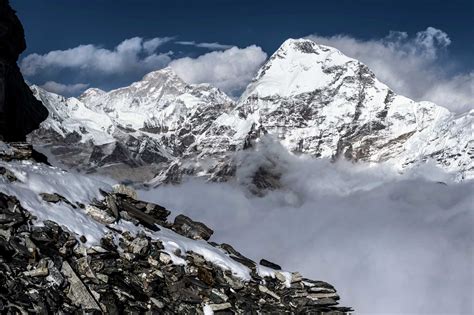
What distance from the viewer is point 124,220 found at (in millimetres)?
32844

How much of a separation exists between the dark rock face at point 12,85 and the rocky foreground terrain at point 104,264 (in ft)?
60.8

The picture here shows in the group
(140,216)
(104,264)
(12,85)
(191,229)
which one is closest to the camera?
(104,264)

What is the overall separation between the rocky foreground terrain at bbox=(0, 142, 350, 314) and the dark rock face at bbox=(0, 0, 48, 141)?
18.5 meters

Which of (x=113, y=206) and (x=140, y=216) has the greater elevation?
(x=140, y=216)

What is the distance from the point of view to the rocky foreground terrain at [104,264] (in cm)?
2377

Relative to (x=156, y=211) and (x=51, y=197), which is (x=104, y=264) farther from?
(x=156, y=211)

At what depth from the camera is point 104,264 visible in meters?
26.8

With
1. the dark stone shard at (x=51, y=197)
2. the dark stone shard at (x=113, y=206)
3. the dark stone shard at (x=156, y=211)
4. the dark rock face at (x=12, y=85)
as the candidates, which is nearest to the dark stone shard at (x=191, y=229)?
the dark stone shard at (x=156, y=211)

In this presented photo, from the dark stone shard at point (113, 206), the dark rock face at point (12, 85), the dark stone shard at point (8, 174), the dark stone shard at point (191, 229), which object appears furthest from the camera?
the dark rock face at point (12, 85)

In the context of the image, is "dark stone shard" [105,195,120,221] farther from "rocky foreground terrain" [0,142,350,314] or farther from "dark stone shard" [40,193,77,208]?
"dark stone shard" [40,193,77,208]

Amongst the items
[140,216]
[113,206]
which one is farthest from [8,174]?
[140,216]

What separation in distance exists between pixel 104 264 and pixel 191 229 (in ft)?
44.0

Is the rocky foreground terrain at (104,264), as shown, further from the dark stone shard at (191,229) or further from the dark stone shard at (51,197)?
the dark stone shard at (191,229)

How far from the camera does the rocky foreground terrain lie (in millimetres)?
23766
